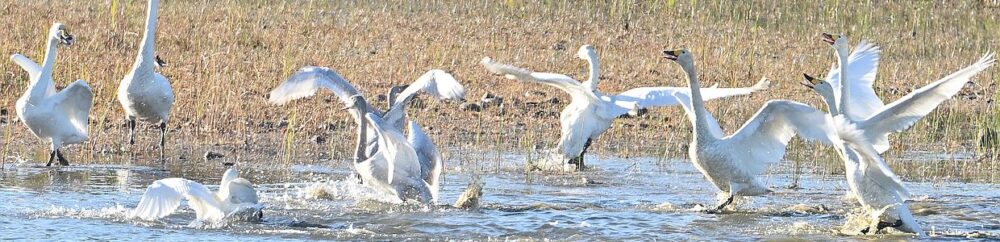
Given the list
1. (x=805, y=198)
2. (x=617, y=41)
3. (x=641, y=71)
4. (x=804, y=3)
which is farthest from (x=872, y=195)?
(x=804, y=3)

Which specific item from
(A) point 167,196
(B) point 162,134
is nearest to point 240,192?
(A) point 167,196

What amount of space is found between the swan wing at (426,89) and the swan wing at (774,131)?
5.62ft

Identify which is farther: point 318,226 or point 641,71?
point 641,71

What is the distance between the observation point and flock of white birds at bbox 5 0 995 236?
8328 millimetres

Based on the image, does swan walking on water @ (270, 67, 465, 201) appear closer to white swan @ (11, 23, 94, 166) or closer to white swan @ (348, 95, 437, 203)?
white swan @ (348, 95, 437, 203)

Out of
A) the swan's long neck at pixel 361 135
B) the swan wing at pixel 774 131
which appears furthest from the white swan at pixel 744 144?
the swan's long neck at pixel 361 135

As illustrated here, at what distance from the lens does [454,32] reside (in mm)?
17375

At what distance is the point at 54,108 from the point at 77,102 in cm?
23

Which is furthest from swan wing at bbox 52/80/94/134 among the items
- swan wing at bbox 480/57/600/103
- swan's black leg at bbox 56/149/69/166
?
swan wing at bbox 480/57/600/103

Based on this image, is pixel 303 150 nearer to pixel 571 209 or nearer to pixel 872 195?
pixel 571 209

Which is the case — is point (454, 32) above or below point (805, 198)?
above

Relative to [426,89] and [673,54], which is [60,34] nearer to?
[426,89]

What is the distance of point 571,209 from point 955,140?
4.42 metres

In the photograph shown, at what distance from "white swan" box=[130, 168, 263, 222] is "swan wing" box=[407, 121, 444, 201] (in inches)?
47.6
